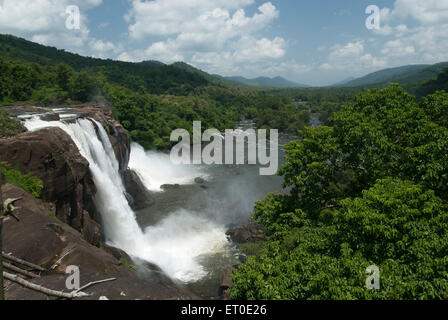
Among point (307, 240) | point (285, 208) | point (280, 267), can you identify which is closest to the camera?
point (280, 267)

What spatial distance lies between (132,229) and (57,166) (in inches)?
301

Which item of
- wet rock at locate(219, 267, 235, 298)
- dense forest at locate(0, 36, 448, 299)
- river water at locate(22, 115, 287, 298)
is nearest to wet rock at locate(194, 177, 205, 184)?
river water at locate(22, 115, 287, 298)

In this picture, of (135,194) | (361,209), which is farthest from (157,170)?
(361,209)

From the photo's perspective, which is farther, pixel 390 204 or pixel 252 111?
pixel 252 111

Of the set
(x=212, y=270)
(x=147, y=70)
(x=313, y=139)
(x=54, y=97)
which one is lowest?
(x=212, y=270)

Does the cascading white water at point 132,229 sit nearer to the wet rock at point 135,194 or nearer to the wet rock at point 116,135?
the wet rock at point 116,135

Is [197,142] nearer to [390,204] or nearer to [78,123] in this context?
[78,123]

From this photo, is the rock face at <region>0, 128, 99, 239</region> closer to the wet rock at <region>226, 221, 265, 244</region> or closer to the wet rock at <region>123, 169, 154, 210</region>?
the wet rock at <region>123, 169, 154, 210</region>

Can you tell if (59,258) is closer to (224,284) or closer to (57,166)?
(57,166)

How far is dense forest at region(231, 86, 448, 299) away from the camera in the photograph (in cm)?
713

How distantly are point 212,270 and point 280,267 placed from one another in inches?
407

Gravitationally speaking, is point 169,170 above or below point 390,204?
below

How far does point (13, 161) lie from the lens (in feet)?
46.2

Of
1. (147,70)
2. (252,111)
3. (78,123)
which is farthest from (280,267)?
(147,70)
